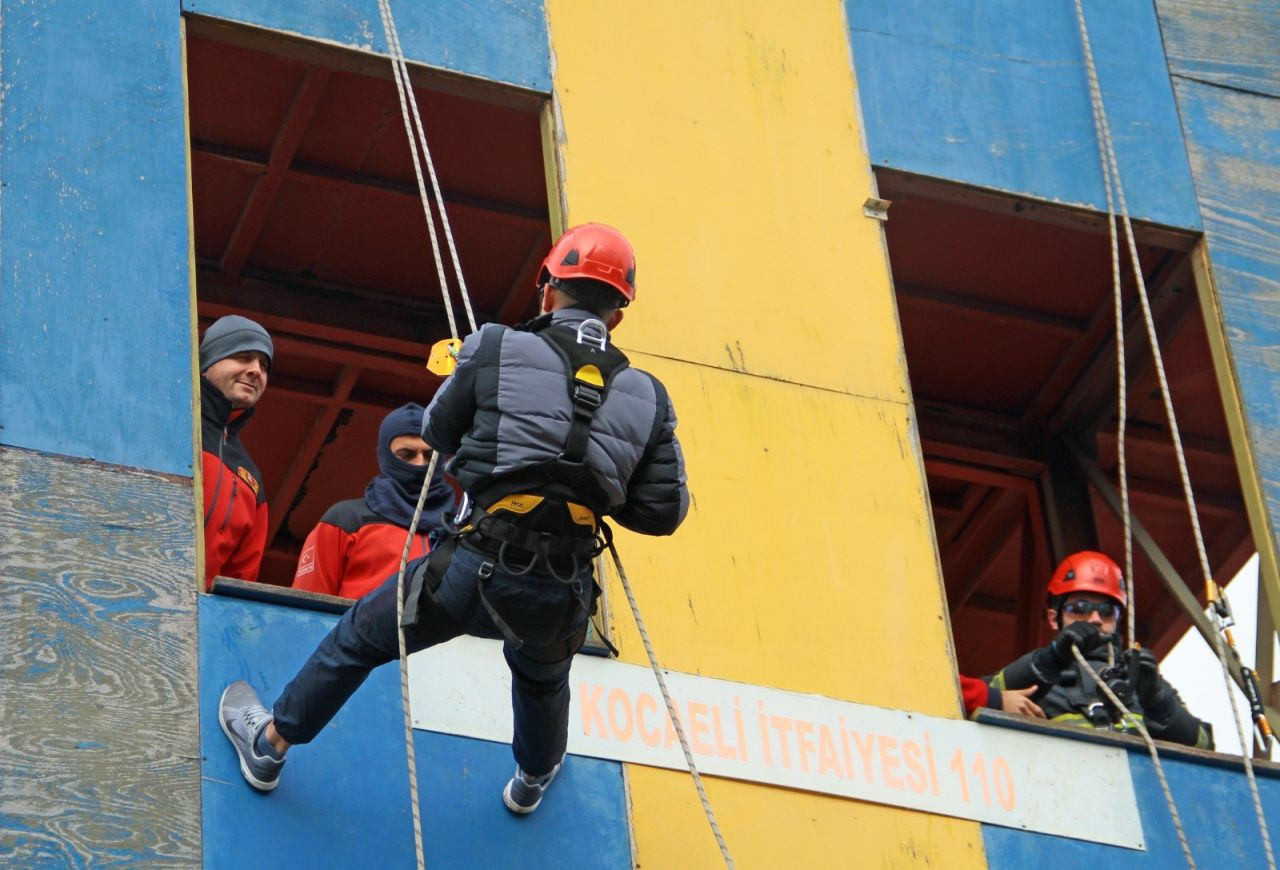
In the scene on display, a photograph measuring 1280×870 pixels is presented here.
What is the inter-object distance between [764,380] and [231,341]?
2080 millimetres

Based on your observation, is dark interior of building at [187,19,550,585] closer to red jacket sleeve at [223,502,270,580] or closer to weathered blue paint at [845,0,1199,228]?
weathered blue paint at [845,0,1199,228]

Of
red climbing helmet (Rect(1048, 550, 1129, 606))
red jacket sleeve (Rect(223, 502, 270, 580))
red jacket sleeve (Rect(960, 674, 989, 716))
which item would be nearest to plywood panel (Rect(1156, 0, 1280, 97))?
red climbing helmet (Rect(1048, 550, 1129, 606))

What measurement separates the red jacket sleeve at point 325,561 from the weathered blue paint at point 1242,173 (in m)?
3.88

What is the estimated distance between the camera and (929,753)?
799 cm

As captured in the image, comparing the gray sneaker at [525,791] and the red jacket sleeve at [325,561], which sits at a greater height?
the red jacket sleeve at [325,561]

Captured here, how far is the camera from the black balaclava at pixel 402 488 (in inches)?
326

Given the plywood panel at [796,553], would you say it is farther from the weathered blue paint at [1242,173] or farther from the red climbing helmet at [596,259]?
the weathered blue paint at [1242,173]

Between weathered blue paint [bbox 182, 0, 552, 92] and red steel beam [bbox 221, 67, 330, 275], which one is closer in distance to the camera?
weathered blue paint [bbox 182, 0, 552, 92]

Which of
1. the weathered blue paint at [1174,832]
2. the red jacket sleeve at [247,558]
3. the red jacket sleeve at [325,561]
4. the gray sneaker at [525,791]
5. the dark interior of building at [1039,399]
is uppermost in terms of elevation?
the dark interior of building at [1039,399]

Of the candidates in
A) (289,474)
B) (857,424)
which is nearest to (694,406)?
(857,424)

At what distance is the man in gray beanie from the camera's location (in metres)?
7.68

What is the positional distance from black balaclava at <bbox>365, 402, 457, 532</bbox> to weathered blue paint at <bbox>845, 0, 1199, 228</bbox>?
2.43 m

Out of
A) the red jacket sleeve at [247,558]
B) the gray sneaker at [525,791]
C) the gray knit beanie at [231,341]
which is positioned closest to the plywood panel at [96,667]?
the red jacket sleeve at [247,558]

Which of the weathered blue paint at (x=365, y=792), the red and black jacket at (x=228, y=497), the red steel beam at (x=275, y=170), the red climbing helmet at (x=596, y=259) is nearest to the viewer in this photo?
the red climbing helmet at (x=596, y=259)
